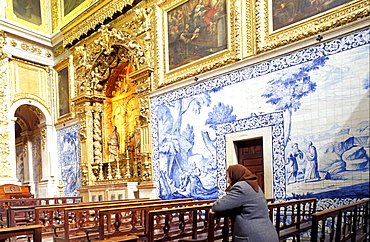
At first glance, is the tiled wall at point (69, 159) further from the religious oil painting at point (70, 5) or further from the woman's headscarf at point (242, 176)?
the woman's headscarf at point (242, 176)

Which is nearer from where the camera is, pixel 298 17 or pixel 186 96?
pixel 298 17

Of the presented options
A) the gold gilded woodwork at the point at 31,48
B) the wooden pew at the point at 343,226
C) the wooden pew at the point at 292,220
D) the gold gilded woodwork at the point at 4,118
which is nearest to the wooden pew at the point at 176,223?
the wooden pew at the point at 292,220

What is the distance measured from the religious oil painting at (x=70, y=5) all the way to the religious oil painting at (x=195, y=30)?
5.73 m

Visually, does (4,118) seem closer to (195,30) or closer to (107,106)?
(107,106)

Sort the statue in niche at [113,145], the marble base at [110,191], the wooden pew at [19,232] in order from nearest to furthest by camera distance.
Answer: the wooden pew at [19,232] < the marble base at [110,191] < the statue in niche at [113,145]

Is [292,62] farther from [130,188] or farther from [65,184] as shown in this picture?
[65,184]

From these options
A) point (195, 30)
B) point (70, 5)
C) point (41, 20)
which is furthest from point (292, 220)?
point (41, 20)

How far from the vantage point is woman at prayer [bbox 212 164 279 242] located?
118 inches

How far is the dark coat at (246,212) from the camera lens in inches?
118

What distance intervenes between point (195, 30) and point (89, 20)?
220 inches

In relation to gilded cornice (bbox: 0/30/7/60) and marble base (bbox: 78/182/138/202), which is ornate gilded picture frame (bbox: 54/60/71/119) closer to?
gilded cornice (bbox: 0/30/7/60)

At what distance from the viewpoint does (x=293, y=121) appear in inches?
268

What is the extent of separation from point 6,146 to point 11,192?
2370 mm

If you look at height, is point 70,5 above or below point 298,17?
above
